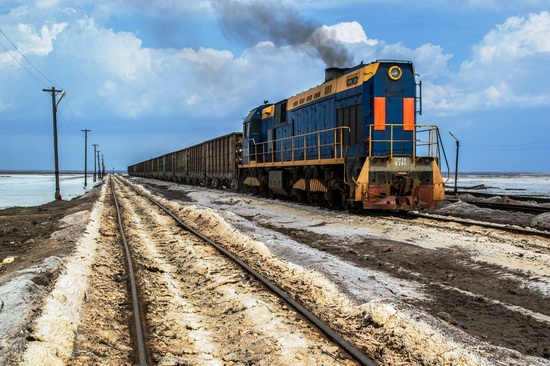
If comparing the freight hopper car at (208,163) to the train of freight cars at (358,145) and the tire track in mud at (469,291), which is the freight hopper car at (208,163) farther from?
the tire track in mud at (469,291)

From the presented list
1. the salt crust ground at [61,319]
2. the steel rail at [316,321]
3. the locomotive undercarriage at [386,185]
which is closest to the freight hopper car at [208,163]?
the locomotive undercarriage at [386,185]

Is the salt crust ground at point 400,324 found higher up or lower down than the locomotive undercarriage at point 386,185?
lower down

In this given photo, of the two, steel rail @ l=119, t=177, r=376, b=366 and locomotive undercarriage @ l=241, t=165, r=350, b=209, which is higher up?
locomotive undercarriage @ l=241, t=165, r=350, b=209

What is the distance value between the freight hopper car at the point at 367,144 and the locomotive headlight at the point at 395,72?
0.01 metres

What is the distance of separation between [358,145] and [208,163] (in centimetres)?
2390

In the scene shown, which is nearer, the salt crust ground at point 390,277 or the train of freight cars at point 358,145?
the salt crust ground at point 390,277

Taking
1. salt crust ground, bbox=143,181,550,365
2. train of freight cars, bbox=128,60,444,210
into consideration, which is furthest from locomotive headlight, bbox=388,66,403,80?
salt crust ground, bbox=143,181,550,365

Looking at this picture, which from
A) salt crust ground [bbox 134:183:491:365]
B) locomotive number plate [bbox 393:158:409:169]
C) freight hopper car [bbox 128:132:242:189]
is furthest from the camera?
freight hopper car [bbox 128:132:242:189]

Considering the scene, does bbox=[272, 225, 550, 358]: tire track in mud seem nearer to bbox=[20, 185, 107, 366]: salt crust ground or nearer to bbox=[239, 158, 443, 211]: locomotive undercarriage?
bbox=[239, 158, 443, 211]: locomotive undercarriage

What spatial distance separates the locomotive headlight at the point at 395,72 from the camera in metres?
13.8

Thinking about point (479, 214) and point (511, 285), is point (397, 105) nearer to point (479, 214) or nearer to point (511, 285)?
point (479, 214)

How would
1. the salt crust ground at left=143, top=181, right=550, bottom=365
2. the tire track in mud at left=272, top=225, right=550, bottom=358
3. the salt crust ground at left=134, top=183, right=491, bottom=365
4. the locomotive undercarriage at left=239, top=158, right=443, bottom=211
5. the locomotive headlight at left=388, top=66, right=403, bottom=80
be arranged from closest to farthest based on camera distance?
the salt crust ground at left=134, top=183, right=491, bottom=365, the salt crust ground at left=143, top=181, right=550, bottom=365, the tire track in mud at left=272, top=225, right=550, bottom=358, the locomotive undercarriage at left=239, top=158, right=443, bottom=211, the locomotive headlight at left=388, top=66, right=403, bottom=80

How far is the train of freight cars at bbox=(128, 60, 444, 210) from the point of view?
1335cm

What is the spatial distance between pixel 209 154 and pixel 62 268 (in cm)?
2942
